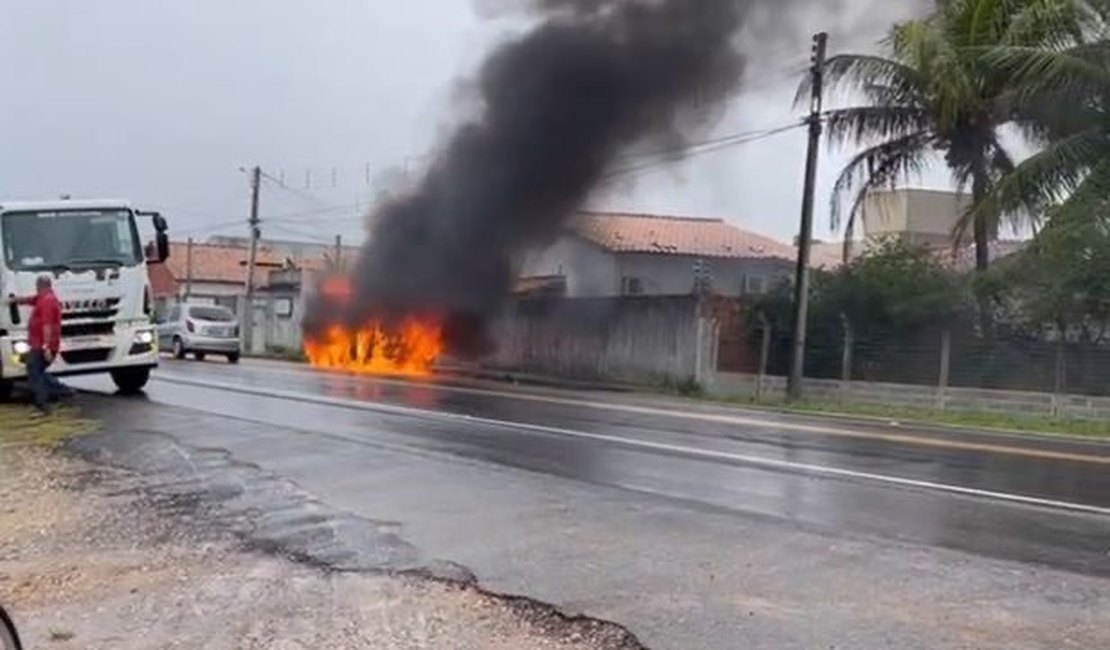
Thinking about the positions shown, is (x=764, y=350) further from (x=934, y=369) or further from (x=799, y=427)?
(x=799, y=427)

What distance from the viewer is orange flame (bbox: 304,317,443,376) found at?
99.5 feet

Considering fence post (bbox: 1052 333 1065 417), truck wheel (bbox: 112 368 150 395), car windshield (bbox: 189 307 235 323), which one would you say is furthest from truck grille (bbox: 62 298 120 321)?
car windshield (bbox: 189 307 235 323)

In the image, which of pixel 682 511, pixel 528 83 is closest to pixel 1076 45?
pixel 528 83

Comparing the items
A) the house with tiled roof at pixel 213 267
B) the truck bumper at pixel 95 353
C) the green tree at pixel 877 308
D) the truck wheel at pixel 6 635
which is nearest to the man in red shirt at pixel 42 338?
the truck bumper at pixel 95 353

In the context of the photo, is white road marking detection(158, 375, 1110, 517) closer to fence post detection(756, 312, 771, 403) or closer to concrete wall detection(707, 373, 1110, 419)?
concrete wall detection(707, 373, 1110, 419)

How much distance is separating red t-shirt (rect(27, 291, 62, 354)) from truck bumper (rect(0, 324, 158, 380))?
45.4 inches

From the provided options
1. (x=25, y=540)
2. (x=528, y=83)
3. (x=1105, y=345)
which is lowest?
(x=25, y=540)

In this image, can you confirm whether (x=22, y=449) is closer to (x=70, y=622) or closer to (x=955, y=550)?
(x=70, y=622)

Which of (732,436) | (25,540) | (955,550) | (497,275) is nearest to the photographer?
(955,550)

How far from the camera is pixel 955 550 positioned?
7105 mm

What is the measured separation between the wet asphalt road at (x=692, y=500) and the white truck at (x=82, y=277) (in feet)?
2.79

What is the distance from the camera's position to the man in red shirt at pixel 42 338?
48.4ft

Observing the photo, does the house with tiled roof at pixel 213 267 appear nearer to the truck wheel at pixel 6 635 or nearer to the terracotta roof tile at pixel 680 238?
the terracotta roof tile at pixel 680 238

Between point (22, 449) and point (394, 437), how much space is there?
363 centimetres
